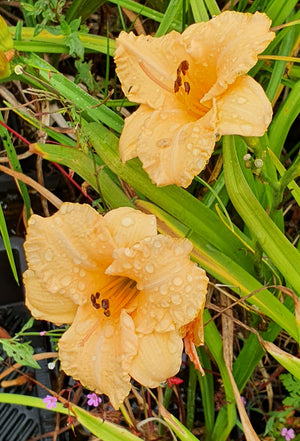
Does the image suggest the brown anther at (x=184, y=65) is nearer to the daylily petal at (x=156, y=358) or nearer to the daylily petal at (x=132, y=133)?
the daylily petal at (x=132, y=133)

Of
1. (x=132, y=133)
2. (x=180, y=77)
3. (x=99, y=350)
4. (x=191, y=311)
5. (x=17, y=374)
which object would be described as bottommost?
(x=17, y=374)

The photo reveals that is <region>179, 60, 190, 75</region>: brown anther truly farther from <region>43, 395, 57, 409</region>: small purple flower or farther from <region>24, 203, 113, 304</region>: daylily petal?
<region>43, 395, 57, 409</region>: small purple flower

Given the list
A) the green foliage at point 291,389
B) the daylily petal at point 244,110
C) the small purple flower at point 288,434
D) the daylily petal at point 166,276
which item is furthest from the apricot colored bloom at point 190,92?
the small purple flower at point 288,434

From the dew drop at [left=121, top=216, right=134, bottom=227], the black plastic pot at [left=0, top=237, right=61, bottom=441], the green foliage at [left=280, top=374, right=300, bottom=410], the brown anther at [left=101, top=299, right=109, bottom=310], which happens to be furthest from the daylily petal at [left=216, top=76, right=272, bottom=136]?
the black plastic pot at [left=0, top=237, right=61, bottom=441]

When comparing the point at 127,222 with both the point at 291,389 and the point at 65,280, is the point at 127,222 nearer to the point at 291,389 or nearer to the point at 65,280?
the point at 65,280

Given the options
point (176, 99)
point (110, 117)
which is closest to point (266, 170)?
point (176, 99)

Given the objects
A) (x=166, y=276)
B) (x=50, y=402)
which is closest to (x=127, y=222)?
(x=166, y=276)
